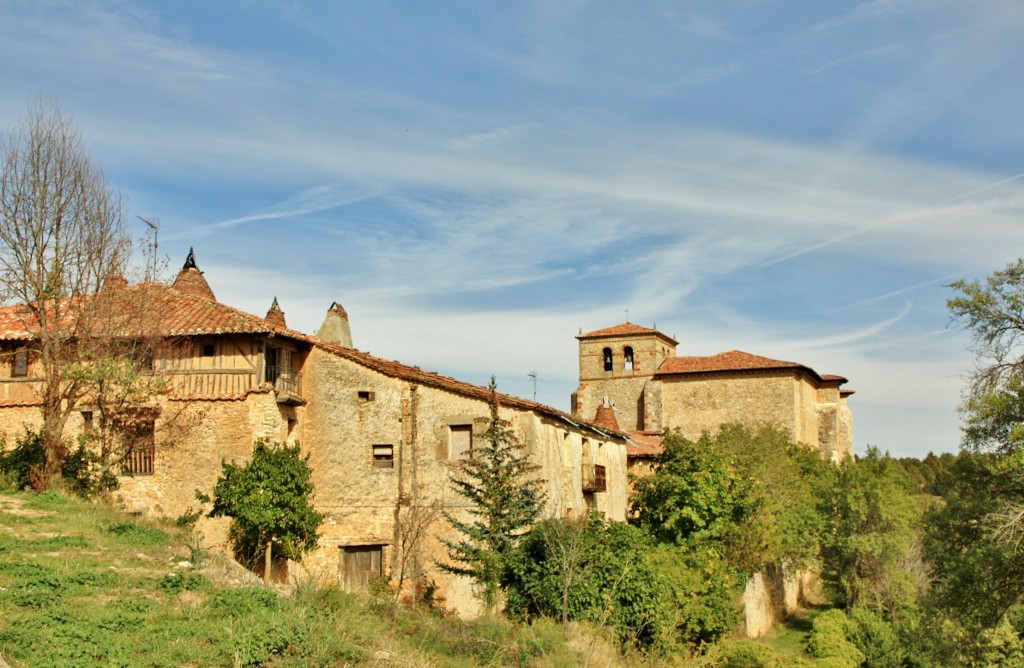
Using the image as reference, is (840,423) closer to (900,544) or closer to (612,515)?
(900,544)

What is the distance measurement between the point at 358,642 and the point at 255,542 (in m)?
10.6

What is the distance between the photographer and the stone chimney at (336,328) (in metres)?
26.7

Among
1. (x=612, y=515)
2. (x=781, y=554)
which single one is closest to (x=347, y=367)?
(x=612, y=515)

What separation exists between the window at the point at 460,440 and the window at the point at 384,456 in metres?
1.50

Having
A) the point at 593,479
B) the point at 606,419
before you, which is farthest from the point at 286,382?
the point at 606,419

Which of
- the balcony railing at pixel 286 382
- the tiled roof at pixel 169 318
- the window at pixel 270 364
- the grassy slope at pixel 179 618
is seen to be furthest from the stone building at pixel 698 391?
the grassy slope at pixel 179 618

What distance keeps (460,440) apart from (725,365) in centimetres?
2819

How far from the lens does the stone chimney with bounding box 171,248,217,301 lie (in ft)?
84.7

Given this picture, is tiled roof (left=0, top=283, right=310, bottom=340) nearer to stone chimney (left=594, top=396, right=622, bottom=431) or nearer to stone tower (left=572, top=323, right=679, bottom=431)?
stone chimney (left=594, top=396, right=622, bottom=431)

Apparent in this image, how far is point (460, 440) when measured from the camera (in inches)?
906

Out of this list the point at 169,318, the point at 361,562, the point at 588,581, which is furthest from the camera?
the point at 361,562

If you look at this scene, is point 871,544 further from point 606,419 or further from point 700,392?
point 700,392

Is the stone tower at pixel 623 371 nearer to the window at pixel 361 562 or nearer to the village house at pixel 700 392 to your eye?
the village house at pixel 700 392

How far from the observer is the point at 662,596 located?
19141mm
